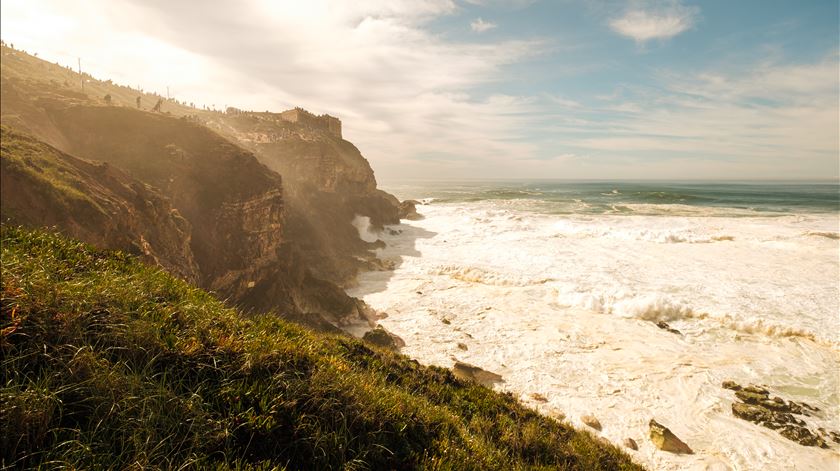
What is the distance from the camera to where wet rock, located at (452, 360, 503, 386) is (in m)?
13.4

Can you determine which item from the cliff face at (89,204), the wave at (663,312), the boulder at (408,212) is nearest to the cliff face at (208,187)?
the cliff face at (89,204)

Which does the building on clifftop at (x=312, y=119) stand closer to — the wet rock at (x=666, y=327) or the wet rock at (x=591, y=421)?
the wet rock at (x=666, y=327)

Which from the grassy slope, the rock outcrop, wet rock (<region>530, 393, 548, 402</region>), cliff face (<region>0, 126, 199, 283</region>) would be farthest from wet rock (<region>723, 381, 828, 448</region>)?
cliff face (<region>0, 126, 199, 283</region>)

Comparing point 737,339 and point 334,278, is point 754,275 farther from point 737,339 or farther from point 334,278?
point 334,278

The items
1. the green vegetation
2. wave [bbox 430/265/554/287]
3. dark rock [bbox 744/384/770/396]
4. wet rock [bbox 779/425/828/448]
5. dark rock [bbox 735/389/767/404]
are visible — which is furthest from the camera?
wave [bbox 430/265/554/287]

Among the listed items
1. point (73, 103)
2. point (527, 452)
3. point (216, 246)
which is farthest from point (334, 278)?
point (527, 452)

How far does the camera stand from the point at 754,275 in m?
23.3

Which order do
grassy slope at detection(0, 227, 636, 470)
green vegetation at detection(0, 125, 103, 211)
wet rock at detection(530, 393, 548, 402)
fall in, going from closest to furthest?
grassy slope at detection(0, 227, 636, 470) → green vegetation at detection(0, 125, 103, 211) → wet rock at detection(530, 393, 548, 402)

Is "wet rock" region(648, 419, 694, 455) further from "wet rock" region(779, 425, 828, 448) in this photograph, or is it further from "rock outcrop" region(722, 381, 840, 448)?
"wet rock" region(779, 425, 828, 448)

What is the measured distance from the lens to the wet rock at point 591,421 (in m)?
11.0

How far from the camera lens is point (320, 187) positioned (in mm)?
40250

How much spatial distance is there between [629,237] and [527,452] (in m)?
36.7

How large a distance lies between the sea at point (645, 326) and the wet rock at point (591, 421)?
159 mm

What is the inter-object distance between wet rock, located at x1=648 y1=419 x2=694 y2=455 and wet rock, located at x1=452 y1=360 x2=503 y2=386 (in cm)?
506
